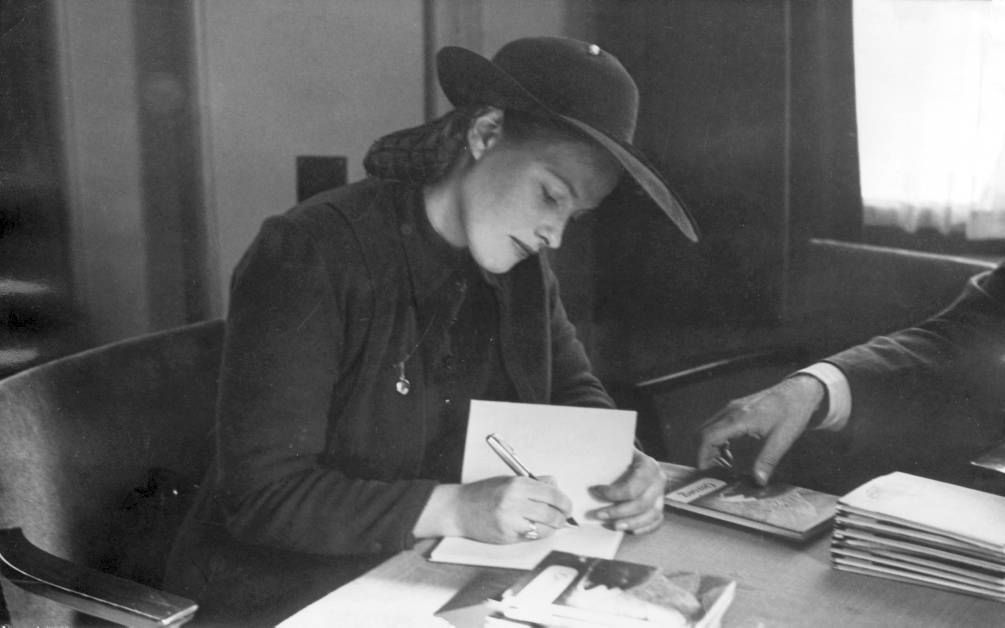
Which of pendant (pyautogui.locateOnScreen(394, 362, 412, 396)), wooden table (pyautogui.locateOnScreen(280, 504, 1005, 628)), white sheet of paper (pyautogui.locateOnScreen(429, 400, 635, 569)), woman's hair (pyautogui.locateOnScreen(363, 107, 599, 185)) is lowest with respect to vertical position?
wooden table (pyautogui.locateOnScreen(280, 504, 1005, 628))

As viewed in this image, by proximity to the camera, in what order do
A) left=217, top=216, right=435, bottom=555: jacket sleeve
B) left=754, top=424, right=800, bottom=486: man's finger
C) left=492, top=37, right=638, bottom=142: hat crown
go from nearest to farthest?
left=217, top=216, right=435, bottom=555: jacket sleeve < left=492, top=37, right=638, bottom=142: hat crown < left=754, top=424, right=800, bottom=486: man's finger

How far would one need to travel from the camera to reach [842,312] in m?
1.28

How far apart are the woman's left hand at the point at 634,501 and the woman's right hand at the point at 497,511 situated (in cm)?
7

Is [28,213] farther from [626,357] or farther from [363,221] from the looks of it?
[626,357]

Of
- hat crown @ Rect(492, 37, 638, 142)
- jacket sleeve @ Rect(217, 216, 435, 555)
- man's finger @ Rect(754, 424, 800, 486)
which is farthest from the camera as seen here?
man's finger @ Rect(754, 424, 800, 486)

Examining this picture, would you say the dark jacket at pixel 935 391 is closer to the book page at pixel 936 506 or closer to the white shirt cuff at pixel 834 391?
the white shirt cuff at pixel 834 391

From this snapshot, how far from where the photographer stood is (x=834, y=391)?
1287mm

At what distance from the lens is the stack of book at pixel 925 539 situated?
0.91 metres

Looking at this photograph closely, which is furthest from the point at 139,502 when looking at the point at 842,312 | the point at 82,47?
the point at 842,312

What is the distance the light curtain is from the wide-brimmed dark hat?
29 cm

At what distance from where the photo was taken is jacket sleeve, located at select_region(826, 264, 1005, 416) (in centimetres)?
117

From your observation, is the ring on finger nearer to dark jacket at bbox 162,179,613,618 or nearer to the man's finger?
dark jacket at bbox 162,179,613,618

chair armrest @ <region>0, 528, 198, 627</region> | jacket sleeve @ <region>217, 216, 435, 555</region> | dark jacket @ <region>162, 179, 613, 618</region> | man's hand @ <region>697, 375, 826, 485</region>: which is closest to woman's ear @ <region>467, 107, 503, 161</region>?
dark jacket @ <region>162, 179, 613, 618</region>

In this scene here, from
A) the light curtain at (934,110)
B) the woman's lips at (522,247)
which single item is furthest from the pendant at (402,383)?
the light curtain at (934,110)
